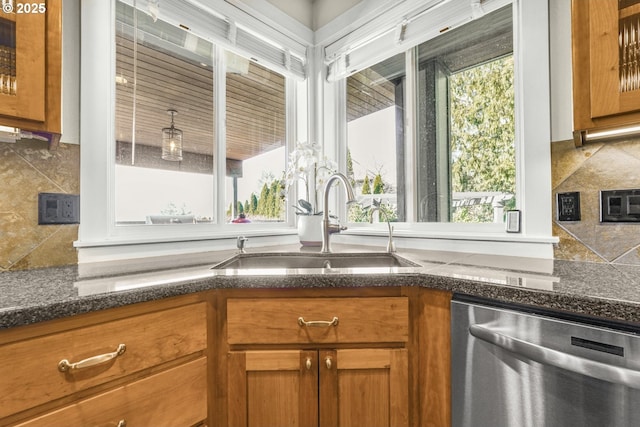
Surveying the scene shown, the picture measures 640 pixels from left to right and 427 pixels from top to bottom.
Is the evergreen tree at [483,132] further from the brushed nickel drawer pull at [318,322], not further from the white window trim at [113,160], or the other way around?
the brushed nickel drawer pull at [318,322]

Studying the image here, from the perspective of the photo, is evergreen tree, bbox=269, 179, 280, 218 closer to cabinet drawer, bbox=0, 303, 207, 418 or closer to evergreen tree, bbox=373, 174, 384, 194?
evergreen tree, bbox=373, 174, 384, 194

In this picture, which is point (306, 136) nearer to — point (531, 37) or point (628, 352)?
point (531, 37)

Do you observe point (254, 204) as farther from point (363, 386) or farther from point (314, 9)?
point (314, 9)

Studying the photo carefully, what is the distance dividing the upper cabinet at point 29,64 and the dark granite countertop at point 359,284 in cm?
48

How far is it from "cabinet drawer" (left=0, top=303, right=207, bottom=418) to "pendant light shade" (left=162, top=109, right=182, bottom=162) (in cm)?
98

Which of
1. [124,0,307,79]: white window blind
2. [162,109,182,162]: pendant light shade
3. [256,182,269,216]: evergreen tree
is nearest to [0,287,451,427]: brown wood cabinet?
[162,109,182,162]: pendant light shade

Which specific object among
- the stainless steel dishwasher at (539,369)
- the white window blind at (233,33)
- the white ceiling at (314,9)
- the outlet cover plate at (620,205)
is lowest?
the stainless steel dishwasher at (539,369)

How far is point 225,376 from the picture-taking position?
985mm

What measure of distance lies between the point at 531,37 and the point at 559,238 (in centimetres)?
83

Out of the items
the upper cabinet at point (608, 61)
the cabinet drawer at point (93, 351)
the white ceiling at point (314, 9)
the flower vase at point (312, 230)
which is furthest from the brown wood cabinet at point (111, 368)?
the white ceiling at point (314, 9)

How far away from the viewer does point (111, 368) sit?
0.76 m

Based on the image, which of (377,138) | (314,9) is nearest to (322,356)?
(377,138)

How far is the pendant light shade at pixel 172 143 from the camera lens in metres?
1.60

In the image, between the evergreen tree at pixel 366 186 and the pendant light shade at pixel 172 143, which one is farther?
the evergreen tree at pixel 366 186
